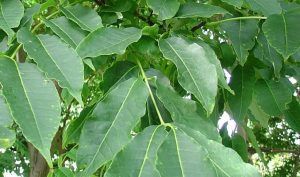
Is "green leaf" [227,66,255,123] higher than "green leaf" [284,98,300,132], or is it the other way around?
"green leaf" [227,66,255,123]

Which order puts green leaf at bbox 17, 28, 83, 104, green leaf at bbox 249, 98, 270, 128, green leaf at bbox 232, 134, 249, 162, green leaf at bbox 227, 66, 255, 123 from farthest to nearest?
green leaf at bbox 249, 98, 270, 128 → green leaf at bbox 232, 134, 249, 162 → green leaf at bbox 227, 66, 255, 123 → green leaf at bbox 17, 28, 83, 104

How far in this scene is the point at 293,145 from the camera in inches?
Answer: 164

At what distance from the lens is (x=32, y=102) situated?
2.03 ft

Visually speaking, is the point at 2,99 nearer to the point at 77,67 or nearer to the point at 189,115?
the point at 77,67

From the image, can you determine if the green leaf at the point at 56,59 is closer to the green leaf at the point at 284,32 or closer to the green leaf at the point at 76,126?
the green leaf at the point at 76,126

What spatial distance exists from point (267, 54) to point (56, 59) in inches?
18.8

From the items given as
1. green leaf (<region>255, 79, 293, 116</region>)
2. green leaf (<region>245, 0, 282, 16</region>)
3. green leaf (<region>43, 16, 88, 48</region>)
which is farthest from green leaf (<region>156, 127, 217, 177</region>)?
green leaf (<region>255, 79, 293, 116</region>)

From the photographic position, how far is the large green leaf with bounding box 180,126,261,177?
1.94ft

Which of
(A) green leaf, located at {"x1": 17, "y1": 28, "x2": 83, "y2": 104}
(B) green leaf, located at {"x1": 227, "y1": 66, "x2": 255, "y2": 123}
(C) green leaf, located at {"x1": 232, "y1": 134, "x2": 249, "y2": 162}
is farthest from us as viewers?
(C) green leaf, located at {"x1": 232, "y1": 134, "x2": 249, "y2": 162}

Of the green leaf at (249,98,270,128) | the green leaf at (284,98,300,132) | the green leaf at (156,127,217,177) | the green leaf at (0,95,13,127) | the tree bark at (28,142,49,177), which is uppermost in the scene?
the green leaf at (0,95,13,127)

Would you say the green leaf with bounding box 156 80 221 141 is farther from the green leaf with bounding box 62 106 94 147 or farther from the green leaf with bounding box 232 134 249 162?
the green leaf with bounding box 232 134 249 162

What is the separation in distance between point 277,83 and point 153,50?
0.36 metres

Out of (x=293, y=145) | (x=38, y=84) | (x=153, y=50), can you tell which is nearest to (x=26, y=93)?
(x=38, y=84)

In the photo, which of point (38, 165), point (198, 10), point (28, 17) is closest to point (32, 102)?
point (28, 17)
